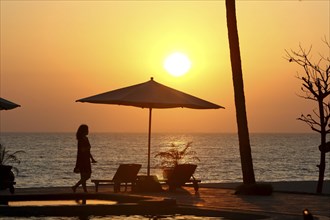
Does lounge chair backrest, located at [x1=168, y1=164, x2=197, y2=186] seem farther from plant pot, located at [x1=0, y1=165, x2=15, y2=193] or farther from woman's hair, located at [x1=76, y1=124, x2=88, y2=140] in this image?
plant pot, located at [x1=0, y1=165, x2=15, y2=193]

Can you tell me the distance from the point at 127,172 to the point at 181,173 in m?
1.24

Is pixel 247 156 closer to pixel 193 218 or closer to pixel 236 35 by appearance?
pixel 236 35

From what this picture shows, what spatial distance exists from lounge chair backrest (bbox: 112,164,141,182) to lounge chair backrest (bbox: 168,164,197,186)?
848mm

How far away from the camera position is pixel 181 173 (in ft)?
69.4

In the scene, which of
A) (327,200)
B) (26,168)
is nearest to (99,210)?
(327,200)

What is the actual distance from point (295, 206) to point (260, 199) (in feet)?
6.58

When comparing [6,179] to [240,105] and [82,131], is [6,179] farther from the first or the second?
[240,105]

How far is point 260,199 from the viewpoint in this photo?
1920cm

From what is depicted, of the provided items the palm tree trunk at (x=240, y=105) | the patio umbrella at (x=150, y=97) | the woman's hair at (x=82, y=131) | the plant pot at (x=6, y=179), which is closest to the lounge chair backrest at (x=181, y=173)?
the patio umbrella at (x=150, y=97)

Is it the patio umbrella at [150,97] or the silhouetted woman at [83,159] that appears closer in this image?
the silhouetted woman at [83,159]

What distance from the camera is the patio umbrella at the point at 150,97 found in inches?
826

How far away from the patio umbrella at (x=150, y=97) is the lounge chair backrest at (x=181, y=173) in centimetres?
67

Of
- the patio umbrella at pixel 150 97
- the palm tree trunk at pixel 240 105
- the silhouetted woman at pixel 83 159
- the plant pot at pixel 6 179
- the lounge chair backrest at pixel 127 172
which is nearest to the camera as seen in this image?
the plant pot at pixel 6 179

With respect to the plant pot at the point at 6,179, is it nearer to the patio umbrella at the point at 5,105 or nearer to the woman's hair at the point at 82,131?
the patio umbrella at the point at 5,105
